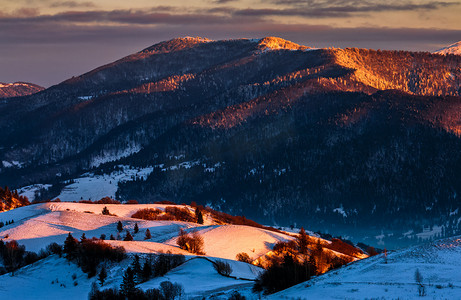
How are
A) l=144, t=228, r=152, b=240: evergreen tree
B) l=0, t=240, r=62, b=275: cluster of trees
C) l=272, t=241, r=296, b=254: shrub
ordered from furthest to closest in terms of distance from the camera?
1. l=144, t=228, r=152, b=240: evergreen tree
2. l=272, t=241, r=296, b=254: shrub
3. l=0, t=240, r=62, b=275: cluster of trees

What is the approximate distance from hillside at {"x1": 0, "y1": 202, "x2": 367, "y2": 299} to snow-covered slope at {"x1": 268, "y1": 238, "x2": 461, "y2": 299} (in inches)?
280

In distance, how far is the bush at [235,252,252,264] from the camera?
133988 millimetres

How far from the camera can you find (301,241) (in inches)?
6038

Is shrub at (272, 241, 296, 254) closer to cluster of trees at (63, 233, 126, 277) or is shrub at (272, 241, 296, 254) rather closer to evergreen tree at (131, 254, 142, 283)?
cluster of trees at (63, 233, 126, 277)

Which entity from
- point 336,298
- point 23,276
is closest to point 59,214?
point 23,276

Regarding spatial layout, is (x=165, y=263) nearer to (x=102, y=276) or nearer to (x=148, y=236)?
(x=102, y=276)

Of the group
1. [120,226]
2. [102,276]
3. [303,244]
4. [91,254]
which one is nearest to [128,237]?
[120,226]

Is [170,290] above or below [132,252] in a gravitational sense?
above

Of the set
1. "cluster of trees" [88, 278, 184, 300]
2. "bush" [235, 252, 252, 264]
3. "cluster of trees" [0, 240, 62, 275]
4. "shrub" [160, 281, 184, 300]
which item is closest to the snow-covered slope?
"shrub" [160, 281, 184, 300]

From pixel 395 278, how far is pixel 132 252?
46304mm

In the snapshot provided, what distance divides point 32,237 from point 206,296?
269 feet

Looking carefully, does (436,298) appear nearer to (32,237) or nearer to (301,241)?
(301,241)

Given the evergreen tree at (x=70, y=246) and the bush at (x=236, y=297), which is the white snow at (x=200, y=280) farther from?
the evergreen tree at (x=70, y=246)

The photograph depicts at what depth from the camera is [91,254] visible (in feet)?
368
